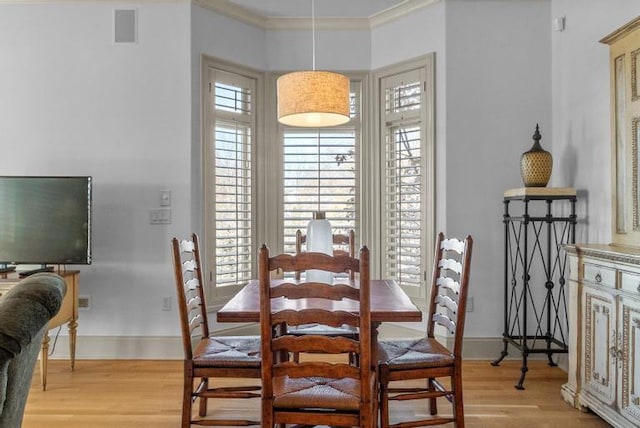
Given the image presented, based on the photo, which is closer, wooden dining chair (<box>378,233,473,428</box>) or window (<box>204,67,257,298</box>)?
wooden dining chair (<box>378,233,473,428</box>)

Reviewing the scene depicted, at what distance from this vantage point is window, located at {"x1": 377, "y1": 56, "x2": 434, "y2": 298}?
408cm

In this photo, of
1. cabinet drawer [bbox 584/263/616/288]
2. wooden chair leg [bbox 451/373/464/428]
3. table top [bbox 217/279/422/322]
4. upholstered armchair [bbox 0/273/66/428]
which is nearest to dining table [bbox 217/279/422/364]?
table top [bbox 217/279/422/322]

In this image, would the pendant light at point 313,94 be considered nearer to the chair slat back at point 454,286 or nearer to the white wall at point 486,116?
the chair slat back at point 454,286

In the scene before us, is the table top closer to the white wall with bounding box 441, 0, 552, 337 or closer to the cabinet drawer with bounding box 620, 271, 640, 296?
the cabinet drawer with bounding box 620, 271, 640, 296

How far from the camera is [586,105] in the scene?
343 cm

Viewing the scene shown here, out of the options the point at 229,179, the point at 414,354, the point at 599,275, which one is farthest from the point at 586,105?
the point at 229,179

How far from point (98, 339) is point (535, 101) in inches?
159

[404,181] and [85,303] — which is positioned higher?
[404,181]

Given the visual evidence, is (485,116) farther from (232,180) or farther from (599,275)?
(232,180)

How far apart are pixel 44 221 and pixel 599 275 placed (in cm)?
372

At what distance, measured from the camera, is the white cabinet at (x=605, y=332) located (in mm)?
2438

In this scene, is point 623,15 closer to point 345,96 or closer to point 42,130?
point 345,96

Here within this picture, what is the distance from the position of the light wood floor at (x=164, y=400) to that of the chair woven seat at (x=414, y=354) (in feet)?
1.78

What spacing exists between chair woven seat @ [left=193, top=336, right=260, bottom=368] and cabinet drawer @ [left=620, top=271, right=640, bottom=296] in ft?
6.26
